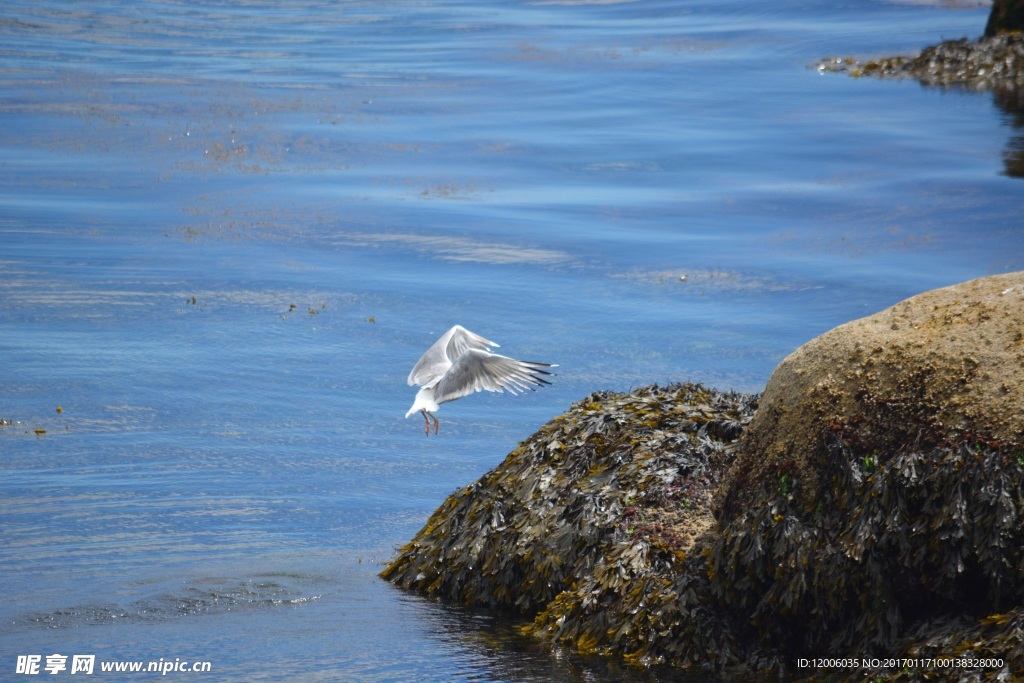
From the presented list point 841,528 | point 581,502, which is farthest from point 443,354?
point 841,528

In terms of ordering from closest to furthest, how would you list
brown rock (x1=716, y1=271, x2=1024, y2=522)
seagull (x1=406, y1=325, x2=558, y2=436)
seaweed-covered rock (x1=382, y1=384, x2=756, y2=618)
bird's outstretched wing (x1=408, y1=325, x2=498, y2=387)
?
brown rock (x1=716, y1=271, x2=1024, y2=522) → seaweed-covered rock (x1=382, y1=384, x2=756, y2=618) → seagull (x1=406, y1=325, x2=558, y2=436) → bird's outstretched wing (x1=408, y1=325, x2=498, y2=387)

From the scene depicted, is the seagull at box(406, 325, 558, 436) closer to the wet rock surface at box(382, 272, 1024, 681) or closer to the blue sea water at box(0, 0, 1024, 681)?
the wet rock surface at box(382, 272, 1024, 681)

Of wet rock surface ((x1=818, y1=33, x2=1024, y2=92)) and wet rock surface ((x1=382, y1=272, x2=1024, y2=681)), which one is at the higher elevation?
wet rock surface ((x1=818, y1=33, x2=1024, y2=92))

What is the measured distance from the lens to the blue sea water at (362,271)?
8.10 meters

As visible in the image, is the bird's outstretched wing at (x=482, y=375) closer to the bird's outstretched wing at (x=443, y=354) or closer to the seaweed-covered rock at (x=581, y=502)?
the bird's outstretched wing at (x=443, y=354)

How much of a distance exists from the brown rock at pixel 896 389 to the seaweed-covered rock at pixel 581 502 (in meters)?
0.57

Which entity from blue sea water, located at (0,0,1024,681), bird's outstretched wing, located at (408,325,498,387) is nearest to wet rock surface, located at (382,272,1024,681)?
blue sea water, located at (0,0,1024,681)

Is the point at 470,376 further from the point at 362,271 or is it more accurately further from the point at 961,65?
the point at 961,65

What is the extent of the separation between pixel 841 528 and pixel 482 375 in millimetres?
2720

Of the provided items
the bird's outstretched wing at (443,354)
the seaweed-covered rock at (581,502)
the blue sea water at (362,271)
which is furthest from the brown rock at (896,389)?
the bird's outstretched wing at (443,354)

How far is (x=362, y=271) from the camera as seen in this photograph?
625 inches

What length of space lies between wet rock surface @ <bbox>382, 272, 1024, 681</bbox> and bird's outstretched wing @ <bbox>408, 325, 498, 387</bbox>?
1492 millimetres

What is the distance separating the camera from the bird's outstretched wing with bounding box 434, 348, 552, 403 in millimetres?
7957

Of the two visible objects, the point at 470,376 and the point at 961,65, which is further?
the point at 961,65
